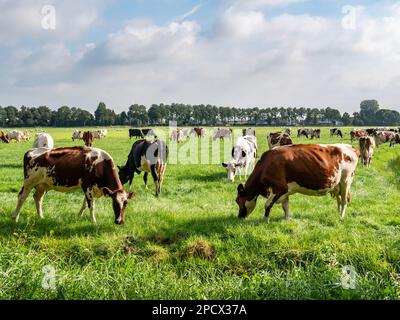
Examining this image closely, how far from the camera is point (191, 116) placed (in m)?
142

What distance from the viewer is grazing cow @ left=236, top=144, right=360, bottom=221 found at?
8.67 metres

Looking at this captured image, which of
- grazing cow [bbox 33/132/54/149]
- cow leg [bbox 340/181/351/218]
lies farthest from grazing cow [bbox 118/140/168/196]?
grazing cow [bbox 33/132/54/149]

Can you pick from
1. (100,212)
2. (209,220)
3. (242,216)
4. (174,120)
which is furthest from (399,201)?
(174,120)

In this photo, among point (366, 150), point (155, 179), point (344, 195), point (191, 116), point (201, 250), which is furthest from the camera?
point (191, 116)

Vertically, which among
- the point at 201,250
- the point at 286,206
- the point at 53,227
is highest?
the point at 286,206

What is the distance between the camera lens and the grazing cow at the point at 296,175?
8.67 meters

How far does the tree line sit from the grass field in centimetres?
11782

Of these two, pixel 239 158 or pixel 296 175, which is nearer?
pixel 296 175

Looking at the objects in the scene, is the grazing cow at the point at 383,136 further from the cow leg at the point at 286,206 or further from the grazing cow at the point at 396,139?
the cow leg at the point at 286,206

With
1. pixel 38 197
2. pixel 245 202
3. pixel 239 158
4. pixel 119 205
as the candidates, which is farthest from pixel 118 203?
pixel 239 158

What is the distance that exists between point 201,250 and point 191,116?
135982 mm

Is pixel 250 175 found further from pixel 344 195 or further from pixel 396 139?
pixel 396 139

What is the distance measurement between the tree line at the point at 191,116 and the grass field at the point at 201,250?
4639 inches

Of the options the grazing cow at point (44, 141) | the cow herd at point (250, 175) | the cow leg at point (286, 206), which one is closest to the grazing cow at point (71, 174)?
the cow herd at point (250, 175)
